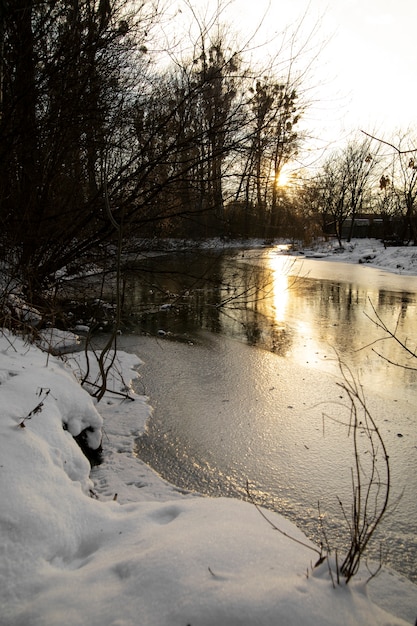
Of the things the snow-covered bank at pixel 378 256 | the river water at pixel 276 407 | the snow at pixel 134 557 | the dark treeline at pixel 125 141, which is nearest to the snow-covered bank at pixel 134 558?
the snow at pixel 134 557

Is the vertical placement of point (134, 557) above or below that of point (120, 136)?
below

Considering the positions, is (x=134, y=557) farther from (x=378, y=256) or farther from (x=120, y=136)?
(x=378, y=256)

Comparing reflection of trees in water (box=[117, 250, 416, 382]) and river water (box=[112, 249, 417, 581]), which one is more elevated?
reflection of trees in water (box=[117, 250, 416, 382])

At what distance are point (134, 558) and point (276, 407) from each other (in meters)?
2.82

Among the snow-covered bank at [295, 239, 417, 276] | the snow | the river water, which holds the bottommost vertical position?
the river water

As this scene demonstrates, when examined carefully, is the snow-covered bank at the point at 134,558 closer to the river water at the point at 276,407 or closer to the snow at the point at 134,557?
the snow at the point at 134,557

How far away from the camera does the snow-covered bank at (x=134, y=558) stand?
1.39 m

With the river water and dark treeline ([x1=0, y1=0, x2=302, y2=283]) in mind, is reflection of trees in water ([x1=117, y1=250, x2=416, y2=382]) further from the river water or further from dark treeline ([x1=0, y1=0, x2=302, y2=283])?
dark treeline ([x1=0, y1=0, x2=302, y2=283])

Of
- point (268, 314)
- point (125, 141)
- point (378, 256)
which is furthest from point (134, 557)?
point (378, 256)

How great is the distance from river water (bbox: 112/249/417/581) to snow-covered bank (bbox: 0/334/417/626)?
39cm

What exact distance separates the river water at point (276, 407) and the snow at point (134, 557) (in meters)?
0.38

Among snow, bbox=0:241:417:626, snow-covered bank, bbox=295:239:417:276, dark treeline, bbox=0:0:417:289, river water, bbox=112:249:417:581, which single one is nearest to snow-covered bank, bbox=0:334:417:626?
snow, bbox=0:241:417:626

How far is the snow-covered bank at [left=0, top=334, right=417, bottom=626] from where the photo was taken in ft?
4.57

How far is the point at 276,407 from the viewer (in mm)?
4297
